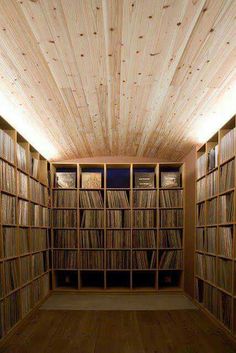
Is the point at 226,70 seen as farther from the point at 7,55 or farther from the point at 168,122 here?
the point at 7,55

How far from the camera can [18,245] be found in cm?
314

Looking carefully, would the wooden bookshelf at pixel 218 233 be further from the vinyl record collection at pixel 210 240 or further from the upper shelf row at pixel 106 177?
the upper shelf row at pixel 106 177

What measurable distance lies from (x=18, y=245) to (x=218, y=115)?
2458mm

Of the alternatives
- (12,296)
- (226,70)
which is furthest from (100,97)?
(12,296)

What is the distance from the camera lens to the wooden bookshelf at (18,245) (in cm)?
279

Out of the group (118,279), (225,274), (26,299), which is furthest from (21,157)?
(118,279)

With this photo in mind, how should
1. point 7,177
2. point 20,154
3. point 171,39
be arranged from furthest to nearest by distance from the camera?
1. point 20,154
2. point 7,177
3. point 171,39

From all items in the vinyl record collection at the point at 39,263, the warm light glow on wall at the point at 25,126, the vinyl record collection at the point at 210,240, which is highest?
the warm light glow on wall at the point at 25,126

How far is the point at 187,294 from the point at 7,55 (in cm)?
398

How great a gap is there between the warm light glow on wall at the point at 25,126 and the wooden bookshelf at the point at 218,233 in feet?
6.72

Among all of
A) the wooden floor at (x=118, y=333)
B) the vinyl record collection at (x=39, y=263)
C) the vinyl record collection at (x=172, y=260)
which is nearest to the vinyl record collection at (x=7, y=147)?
the vinyl record collection at (x=39, y=263)

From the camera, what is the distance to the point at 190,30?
188 cm

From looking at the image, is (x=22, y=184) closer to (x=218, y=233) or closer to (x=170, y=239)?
(x=218, y=233)

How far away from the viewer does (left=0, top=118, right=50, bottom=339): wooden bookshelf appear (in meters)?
2.79
